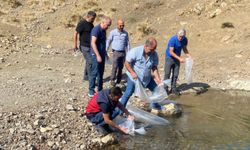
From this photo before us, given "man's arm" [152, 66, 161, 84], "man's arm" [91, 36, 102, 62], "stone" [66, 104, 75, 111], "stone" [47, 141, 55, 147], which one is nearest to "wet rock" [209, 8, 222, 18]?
"man's arm" [91, 36, 102, 62]

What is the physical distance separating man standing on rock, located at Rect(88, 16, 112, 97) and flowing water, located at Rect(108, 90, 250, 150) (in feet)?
5.95

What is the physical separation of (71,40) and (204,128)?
10.7 meters

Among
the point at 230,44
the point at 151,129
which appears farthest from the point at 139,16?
the point at 151,129

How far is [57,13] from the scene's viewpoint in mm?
24375

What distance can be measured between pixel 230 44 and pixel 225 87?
4.13 meters

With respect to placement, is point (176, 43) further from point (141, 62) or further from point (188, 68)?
point (141, 62)

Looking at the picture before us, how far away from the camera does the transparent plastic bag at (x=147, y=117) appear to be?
32.6ft

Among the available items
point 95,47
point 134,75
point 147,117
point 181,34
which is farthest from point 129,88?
point 181,34

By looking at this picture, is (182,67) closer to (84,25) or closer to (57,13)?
(84,25)

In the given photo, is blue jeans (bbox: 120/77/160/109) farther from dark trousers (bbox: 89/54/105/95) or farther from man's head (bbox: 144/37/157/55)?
dark trousers (bbox: 89/54/105/95)

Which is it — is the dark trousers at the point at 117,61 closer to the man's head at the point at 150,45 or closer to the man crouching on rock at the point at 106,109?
the man's head at the point at 150,45

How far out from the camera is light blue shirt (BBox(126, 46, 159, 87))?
9.38m

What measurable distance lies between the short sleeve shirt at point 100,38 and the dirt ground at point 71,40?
1.17 meters

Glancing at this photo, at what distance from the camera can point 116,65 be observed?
1194 centimetres
